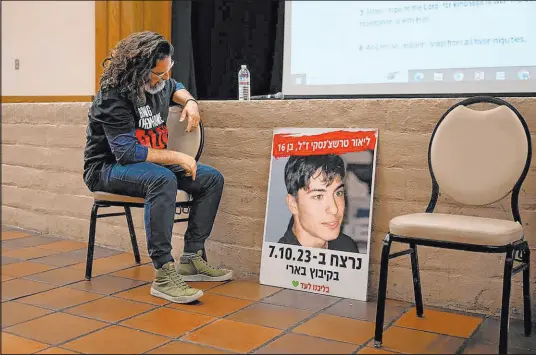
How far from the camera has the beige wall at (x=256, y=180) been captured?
2.29 m

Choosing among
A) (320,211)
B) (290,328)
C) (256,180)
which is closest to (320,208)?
(320,211)

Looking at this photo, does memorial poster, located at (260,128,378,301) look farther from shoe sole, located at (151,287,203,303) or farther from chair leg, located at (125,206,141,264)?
chair leg, located at (125,206,141,264)

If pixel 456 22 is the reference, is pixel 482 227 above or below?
below

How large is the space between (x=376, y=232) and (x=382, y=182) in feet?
0.70

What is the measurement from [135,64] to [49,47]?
10.1ft

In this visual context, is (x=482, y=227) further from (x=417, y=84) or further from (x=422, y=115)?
(x=417, y=84)

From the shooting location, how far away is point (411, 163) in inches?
94.0

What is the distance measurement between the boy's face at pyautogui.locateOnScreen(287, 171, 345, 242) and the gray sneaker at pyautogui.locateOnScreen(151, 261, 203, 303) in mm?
562

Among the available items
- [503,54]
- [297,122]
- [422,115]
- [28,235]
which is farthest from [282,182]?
[28,235]

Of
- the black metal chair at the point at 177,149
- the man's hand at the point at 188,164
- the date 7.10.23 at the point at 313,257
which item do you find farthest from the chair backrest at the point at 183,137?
the date 7.10.23 at the point at 313,257

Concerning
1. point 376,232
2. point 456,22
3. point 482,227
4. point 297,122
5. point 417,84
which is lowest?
point 376,232

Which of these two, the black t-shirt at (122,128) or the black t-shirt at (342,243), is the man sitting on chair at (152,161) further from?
the black t-shirt at (342,243)

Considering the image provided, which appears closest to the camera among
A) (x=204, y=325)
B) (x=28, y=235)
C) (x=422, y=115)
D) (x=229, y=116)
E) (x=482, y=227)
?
(x=482, y=227)

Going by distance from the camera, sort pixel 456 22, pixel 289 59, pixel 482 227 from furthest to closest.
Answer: pixel 289 59 < pixel 456 22 < pixel 482 227
